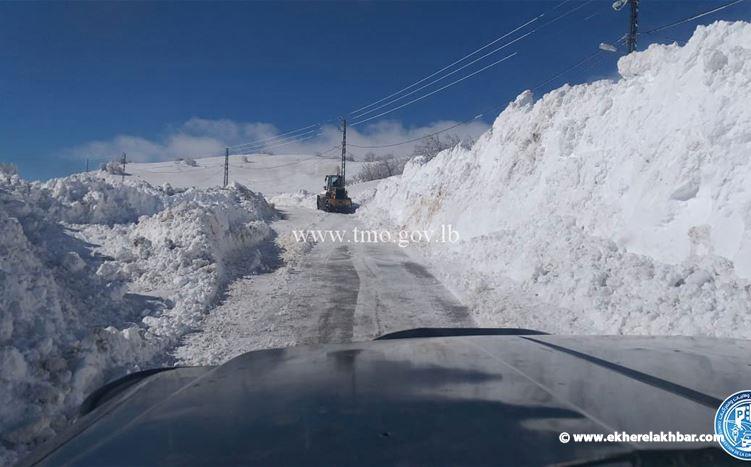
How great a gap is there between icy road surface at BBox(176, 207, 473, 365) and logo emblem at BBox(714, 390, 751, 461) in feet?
19.3

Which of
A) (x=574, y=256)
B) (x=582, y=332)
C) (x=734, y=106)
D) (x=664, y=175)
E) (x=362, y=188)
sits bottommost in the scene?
(x=582, y=332)

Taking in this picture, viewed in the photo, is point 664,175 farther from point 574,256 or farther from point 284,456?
point 284,456

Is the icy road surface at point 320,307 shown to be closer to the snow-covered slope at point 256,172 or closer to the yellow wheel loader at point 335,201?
the yellow wheel loader at point 335,201

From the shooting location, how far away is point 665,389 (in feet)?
8.00

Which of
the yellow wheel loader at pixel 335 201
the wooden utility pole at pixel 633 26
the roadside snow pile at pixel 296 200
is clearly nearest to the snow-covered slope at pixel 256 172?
the roadside snow pile at pixel 296 200

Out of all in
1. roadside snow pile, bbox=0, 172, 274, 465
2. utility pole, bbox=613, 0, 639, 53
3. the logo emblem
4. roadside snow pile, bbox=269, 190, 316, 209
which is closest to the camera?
the logo emblem

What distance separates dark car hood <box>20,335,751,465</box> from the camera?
181 centimetres

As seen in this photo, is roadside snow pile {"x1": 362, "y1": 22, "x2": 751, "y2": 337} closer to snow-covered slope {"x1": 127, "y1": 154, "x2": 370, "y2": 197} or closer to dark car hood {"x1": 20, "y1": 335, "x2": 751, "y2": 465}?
dark car hood {"x1": 20, "y1": 335, "x2": 751, "y2": 465}

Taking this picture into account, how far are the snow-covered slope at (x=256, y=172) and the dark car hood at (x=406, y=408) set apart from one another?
80533 mm

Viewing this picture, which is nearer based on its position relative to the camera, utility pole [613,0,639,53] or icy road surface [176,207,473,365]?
icy road surface [176,207,473,365]

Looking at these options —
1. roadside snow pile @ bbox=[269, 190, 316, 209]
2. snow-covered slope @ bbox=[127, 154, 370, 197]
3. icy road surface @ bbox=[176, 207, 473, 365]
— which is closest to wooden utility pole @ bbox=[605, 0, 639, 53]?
icy road surface @ bbox=[176, 207, 473, 365]

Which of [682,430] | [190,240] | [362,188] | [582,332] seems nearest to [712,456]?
[682,430]

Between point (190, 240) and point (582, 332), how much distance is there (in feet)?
29.0

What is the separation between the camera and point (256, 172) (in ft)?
346
